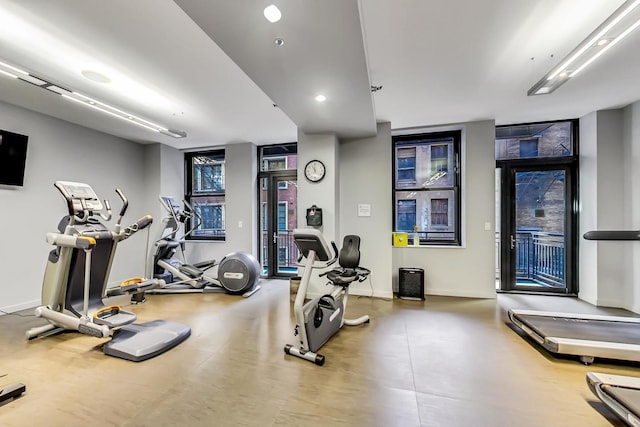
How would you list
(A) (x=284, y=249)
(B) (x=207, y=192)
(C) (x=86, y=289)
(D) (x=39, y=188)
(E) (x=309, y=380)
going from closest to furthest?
(E) (x=309, y=380)
(C) (x=86, y=289)
(D) (x=39, y=188)
(A) (x=284, y=249)
(B) (x=207, y=192)

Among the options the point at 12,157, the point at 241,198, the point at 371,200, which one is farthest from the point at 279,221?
the point at 12,157

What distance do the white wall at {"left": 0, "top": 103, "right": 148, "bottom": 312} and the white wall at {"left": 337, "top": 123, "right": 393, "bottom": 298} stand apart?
4.52m

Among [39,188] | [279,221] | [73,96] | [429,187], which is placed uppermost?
[73,96]

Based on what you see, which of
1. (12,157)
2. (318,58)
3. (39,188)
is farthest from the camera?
(39,188)

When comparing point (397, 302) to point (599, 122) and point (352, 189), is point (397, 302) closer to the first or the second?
point (352, 189)

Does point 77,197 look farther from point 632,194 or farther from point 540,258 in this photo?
point 632,194

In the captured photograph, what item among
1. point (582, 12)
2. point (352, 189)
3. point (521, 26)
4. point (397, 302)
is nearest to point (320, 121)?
point (352, 189)

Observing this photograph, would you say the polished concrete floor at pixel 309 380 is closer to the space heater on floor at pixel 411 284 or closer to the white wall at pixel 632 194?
the space heater on floor at pixel 411 284

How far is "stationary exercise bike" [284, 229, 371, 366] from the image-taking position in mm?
2381

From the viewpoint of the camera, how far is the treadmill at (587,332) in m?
2.25

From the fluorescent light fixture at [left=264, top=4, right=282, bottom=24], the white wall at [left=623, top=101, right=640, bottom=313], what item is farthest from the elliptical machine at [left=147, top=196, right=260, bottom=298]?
the white wall at [left=623, top=101, right=640, bottom=313]

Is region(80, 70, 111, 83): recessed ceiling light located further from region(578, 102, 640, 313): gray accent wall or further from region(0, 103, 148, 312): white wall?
region(578, 102, 640, 313): gray accent wall

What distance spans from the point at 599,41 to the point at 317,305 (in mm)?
3322

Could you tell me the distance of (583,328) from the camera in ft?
8.77
